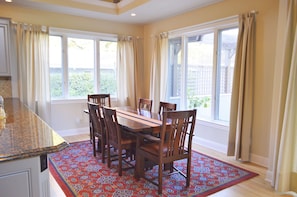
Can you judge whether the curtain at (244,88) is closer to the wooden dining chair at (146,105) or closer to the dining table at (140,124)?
the dining table at (140,124)

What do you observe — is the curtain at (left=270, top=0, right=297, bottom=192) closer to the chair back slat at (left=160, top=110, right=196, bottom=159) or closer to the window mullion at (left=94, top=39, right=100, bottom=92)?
the chair back slat at (left=160, top=110, right=196, bottom=159)

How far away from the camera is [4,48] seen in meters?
3.85

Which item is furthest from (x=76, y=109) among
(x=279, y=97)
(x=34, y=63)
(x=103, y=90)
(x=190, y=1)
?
(x=279, y=97)

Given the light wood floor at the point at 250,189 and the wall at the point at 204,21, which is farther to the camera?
the wall at the point at 204,21

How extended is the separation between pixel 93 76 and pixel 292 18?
4267 mm

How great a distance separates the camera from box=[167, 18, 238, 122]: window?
411 centimetres

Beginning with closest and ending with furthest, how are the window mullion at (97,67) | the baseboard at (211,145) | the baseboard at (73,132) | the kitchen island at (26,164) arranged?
the kitchen island at (26,164)
the baseboard at (211,145)
the baseboard at (73,132)
the window mullion at (97,67)

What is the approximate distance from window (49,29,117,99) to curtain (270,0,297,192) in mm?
3943

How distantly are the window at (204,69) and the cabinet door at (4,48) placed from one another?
3.32 meters

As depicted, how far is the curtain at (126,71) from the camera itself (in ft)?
18.5

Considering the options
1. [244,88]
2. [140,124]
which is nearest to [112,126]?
[140,124]

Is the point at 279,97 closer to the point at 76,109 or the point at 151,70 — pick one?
the point at 151,70

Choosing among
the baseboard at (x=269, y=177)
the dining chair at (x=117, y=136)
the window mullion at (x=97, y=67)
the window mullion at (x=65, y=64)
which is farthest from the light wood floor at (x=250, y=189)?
the window mullion at (x=97, y=67)

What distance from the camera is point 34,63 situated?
4504 mm
